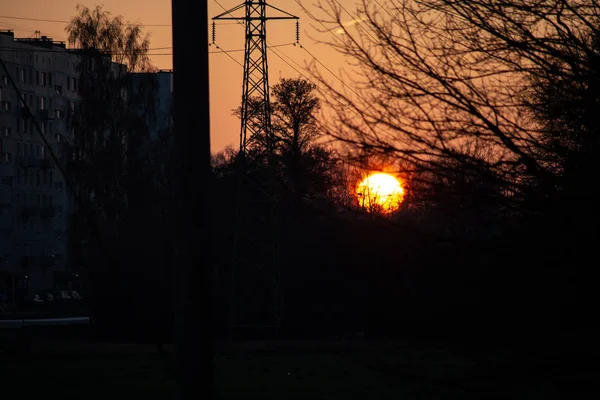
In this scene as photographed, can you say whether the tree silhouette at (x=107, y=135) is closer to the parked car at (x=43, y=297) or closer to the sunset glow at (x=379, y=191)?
the parked car at (x=43, y=297)

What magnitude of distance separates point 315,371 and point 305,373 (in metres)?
0.64

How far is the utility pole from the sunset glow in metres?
0.96

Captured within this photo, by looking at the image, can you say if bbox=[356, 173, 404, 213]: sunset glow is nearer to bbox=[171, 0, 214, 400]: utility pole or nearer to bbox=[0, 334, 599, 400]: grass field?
bbox=[0, 334, 599, 400]: grass field

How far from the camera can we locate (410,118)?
239 inches

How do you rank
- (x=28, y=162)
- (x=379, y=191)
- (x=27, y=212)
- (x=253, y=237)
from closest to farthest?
(x=379, y=191) < (x=253, y=237) < (x=27, y=212) < (x=28, y=162)

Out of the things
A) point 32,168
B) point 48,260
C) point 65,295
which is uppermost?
point 32,168

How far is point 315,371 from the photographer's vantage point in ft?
81.0

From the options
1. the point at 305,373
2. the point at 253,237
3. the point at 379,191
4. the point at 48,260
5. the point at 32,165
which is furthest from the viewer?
the point at 48,260

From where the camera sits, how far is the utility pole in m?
5.70

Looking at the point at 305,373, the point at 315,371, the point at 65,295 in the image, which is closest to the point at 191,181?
the point at 305,373

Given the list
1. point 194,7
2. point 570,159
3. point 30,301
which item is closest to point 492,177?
point 570,159

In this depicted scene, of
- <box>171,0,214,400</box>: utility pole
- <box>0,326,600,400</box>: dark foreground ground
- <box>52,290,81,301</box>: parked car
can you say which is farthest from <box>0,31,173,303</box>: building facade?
<box>171,0,214,400</box>: utility pole

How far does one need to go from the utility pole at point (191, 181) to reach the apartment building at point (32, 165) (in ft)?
283

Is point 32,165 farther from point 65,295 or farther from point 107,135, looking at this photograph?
point 107,135
